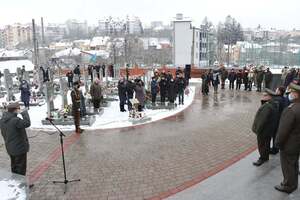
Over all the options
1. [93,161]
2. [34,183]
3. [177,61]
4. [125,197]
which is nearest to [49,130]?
[93,161]

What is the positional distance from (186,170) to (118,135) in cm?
391

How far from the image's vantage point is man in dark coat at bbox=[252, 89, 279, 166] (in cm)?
727

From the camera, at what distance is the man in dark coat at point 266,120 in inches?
286

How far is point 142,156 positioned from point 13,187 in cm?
379

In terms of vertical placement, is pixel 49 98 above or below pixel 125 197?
above

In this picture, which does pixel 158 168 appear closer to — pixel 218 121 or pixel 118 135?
pixel 118 135

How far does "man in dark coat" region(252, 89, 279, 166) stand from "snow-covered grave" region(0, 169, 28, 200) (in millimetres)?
5133

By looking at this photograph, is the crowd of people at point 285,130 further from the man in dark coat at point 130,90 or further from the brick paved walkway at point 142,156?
the man in dark coat at point 130,90

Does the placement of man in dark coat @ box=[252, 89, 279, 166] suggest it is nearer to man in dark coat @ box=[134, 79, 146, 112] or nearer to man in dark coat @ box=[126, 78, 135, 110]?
man in dark coat @ box=[134, 79, 146, 112]

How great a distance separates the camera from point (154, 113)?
1452 cm

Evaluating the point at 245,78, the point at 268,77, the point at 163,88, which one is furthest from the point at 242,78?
the point at 163,88

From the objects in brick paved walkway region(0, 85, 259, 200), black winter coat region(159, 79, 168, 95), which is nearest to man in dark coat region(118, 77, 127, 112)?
black winter coat region(159, 79, 168, 95)

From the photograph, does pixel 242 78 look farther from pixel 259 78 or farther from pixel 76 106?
pixel 76 106

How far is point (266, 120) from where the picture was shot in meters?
7.30
